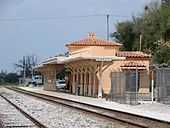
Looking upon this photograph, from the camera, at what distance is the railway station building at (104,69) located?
140 feet

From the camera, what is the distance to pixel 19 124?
20.9 metres

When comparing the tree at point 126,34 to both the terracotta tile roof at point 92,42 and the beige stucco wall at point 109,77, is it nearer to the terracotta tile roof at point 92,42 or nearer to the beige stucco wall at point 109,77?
the terracotta tile roof at point 92,42

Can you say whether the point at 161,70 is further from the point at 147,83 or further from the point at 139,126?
the point at 147,83

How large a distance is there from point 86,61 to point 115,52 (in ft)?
26.9

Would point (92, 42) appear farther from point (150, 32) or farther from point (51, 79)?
point (150, 32)

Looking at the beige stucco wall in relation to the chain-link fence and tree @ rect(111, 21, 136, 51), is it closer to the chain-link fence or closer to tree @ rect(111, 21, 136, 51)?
the chain-link fence

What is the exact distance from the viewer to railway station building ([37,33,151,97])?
4275 cm

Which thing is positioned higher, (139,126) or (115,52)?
(115,52)

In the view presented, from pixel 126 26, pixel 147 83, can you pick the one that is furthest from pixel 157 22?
pixel 147 83

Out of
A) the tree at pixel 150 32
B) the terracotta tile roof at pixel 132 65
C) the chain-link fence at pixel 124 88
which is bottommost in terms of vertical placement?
the chain-link fence at pixel 124 88

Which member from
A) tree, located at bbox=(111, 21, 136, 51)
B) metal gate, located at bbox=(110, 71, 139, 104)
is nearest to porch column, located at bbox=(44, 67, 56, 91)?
tree, located at bbox=(111, 21, 136, 51)

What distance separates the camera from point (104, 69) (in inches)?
2073

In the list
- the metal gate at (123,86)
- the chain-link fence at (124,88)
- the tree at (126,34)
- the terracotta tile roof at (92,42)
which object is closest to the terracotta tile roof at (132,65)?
the terracotta tile roof at (92,42)

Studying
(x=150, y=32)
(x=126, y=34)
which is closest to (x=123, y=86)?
(x=150, y=32)
